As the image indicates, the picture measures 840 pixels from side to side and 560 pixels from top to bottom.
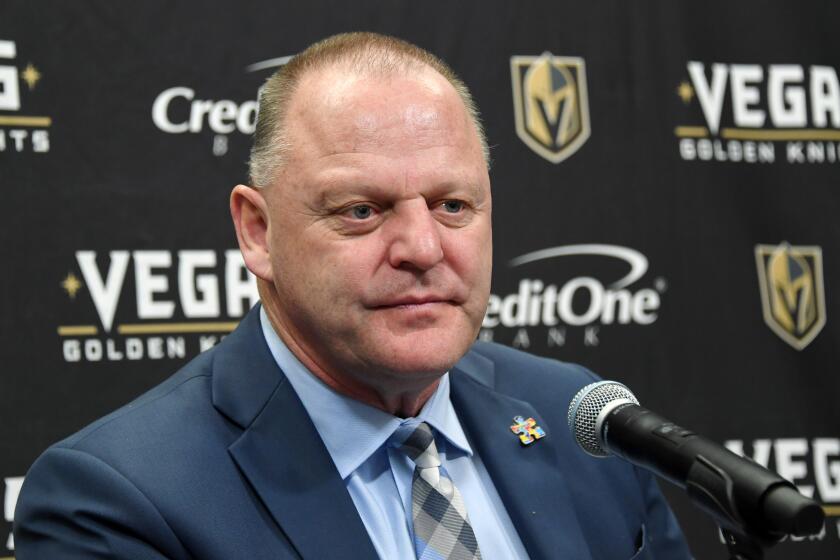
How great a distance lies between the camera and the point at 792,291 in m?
3.40

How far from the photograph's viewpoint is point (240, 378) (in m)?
2.00

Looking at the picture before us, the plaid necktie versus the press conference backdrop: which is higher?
the press conference backdrop

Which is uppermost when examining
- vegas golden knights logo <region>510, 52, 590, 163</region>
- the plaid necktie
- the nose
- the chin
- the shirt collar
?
vegas golden knights logo <region>510, 52, 590, 163</region>

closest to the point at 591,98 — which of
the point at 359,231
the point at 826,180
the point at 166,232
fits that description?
the point at 826,180

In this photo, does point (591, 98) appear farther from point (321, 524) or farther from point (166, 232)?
point (321, 524)

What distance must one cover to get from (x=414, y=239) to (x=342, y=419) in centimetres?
42

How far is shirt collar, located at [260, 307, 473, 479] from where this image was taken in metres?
1.95

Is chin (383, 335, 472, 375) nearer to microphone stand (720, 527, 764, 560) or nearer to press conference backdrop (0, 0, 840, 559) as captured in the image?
microphone stand (720, 527, 764, 560)

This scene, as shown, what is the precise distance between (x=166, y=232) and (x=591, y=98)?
1.44 meters

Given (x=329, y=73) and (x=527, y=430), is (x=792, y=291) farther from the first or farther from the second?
(x=329, y=73)

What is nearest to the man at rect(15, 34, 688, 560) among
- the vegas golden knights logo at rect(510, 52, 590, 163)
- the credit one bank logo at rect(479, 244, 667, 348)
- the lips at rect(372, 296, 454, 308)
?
the lips at rect(372, 296, 454, 308)

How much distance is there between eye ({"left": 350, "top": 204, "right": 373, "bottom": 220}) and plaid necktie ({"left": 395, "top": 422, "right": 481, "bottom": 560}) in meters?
0.44

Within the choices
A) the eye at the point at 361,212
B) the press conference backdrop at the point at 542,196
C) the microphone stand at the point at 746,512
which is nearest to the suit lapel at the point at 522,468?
the eye at the point at 361,212

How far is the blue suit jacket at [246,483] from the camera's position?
5.72ft
